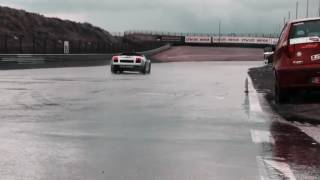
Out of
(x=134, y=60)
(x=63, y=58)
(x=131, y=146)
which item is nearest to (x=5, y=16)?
(x=63, y=58)

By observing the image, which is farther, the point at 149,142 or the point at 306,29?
the point at 306,29

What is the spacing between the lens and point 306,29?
13.3 m

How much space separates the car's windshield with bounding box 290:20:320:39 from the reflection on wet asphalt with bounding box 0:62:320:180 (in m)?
1.75

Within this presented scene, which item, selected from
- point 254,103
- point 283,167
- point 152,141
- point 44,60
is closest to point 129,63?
point 44,60

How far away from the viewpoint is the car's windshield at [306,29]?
1321cm

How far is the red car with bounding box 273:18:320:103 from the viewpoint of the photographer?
13141 millimetres

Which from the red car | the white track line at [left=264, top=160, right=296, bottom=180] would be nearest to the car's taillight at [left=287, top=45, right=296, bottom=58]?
the red car

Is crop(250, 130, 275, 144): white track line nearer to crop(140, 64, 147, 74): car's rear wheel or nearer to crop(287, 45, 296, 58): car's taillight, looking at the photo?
crop(287, 45, 296, 58): car's taillight

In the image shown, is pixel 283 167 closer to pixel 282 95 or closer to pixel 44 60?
pixel 282 95

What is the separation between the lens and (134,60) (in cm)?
3644

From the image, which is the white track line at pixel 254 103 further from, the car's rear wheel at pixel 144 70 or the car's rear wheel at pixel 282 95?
the car's rear wheel at pixel 144 70

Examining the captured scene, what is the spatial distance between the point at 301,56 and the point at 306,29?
1.87ft

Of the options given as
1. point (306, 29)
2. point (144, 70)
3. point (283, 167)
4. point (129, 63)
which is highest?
point (306, 29)

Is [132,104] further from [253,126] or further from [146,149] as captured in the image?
[146,149]
